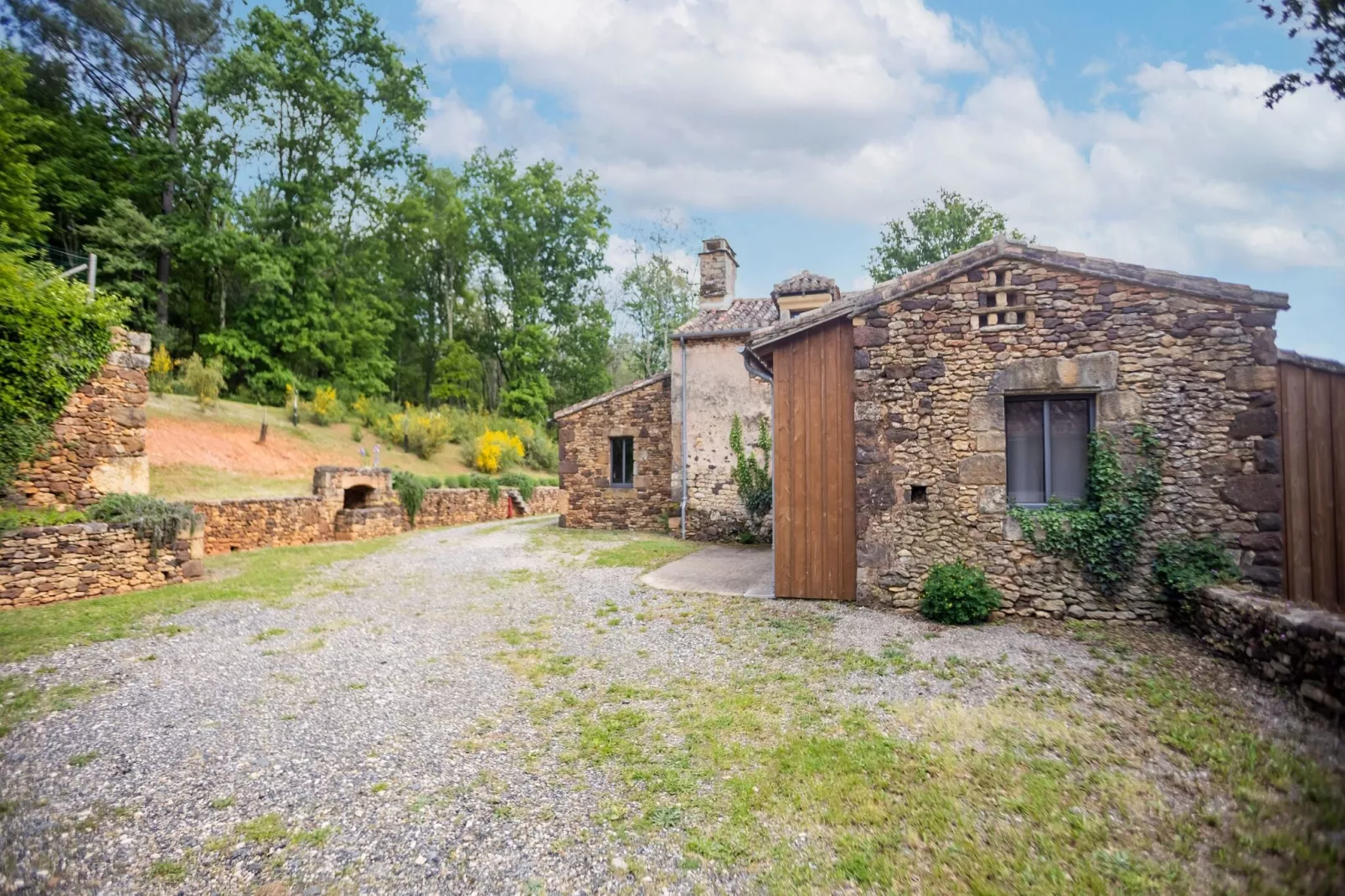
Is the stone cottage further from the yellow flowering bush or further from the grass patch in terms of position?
the grass patch

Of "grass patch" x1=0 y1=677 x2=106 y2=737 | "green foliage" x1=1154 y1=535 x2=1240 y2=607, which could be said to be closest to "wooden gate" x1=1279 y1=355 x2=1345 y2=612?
"green foliage" x1=1154 y1=535 x2=1240 y2=607

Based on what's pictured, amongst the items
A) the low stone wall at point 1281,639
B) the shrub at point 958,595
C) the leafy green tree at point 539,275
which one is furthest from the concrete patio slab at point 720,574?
the leafy green tree at point 539,275

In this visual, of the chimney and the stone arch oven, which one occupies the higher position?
the chimney

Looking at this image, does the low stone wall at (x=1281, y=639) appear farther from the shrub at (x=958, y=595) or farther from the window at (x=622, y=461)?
the window at (x=622, y=461)

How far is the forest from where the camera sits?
22000 mm

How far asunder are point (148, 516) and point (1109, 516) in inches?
493

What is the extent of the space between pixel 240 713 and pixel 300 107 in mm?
29417

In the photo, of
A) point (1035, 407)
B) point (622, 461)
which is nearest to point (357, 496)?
point (622, 461)

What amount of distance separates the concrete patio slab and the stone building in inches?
68.1

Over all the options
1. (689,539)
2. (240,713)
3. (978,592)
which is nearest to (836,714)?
(978,592)

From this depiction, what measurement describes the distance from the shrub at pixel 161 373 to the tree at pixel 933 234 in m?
30.4

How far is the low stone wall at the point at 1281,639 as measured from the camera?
4676mm

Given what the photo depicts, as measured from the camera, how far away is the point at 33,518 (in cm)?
891

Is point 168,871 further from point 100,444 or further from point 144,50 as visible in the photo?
point 144,50
